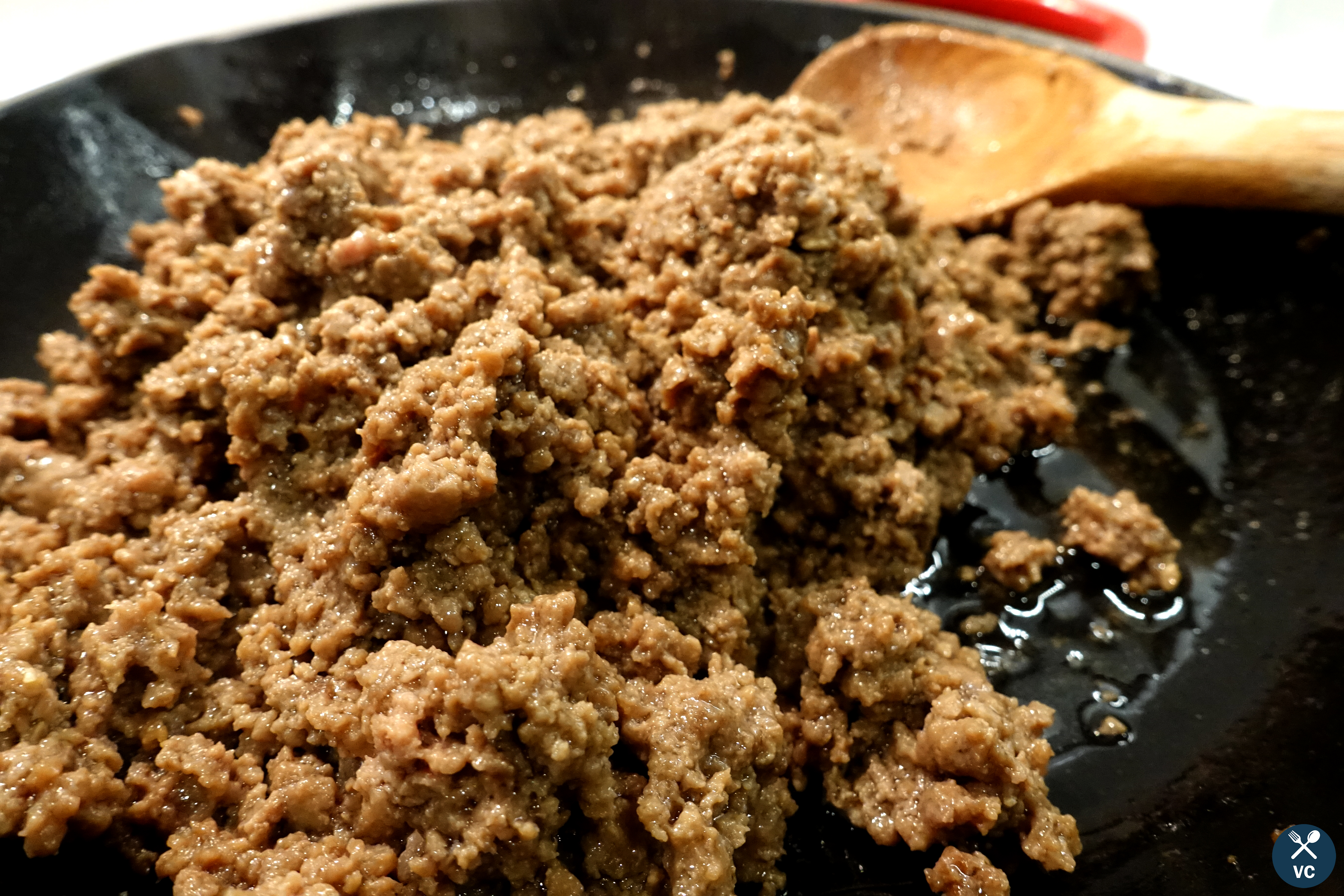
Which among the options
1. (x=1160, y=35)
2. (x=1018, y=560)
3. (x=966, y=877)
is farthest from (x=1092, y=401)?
(x=1160, y=35)

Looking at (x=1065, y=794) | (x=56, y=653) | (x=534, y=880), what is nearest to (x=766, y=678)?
(x=534, y=880)

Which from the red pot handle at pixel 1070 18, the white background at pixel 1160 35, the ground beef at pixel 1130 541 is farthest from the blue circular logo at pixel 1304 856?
the white background at pixel 1160 35

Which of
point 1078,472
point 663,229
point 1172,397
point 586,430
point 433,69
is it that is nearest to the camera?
point 586,430

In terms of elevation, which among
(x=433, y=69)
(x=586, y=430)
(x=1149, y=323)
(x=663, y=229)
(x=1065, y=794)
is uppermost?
(x=433, y=69)

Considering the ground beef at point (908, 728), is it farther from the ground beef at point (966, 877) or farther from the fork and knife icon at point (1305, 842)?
the fork and knife icon at point (1305, 842)

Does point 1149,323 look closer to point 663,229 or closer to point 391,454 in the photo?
point 663,229

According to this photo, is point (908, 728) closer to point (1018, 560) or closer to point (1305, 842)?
point (1018, 560)

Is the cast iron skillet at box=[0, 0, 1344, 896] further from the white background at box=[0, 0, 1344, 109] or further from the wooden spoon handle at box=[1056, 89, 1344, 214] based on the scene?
the white background at box=[0, 0, 1344, 109]
